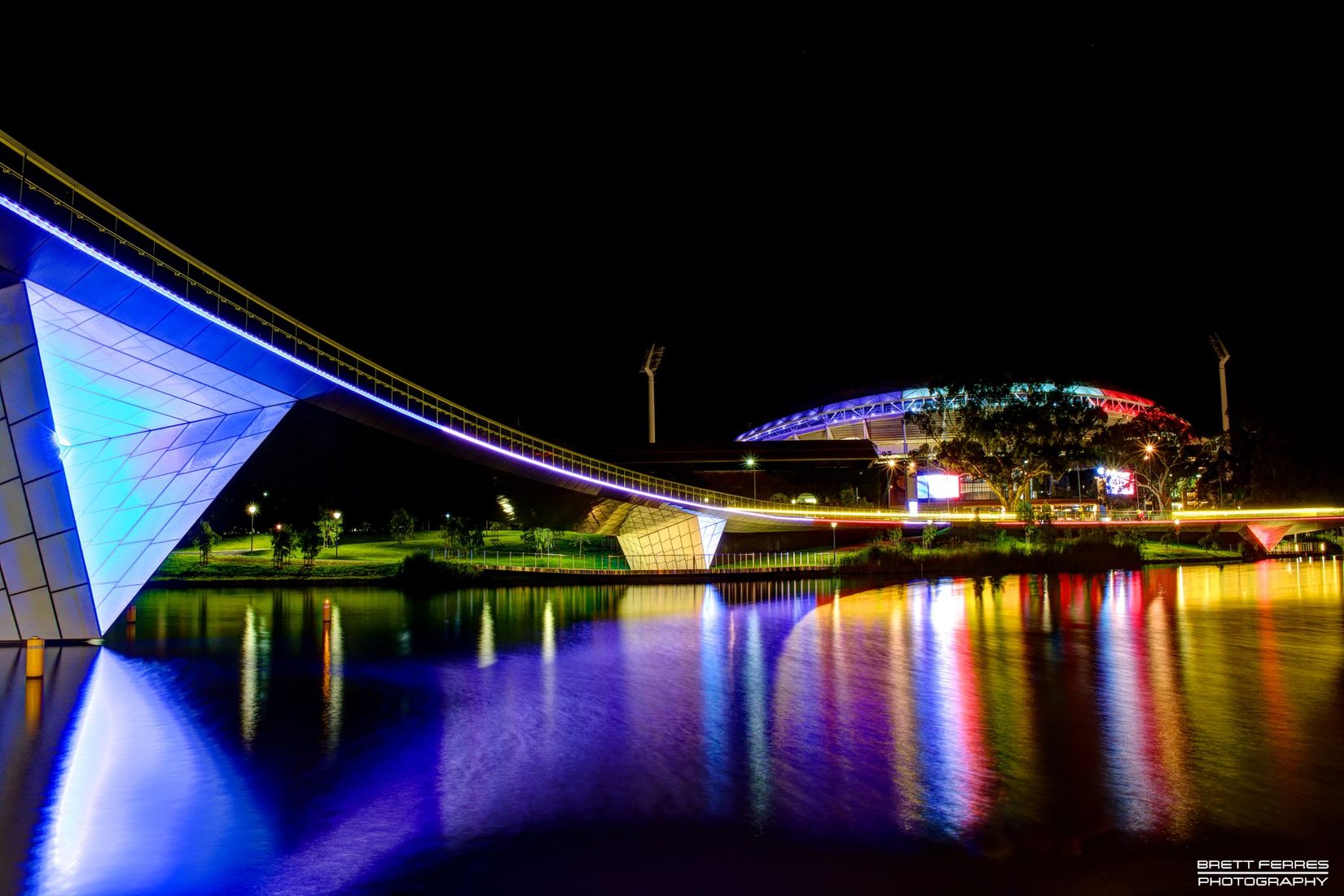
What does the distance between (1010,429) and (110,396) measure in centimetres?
5058

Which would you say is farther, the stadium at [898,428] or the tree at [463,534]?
the stadium at [898,428]

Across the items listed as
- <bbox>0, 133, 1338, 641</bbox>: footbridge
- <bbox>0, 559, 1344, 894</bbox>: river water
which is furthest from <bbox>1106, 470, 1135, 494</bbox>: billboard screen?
<bbox>0, 133, 1338, 641</bbox>: footbridge

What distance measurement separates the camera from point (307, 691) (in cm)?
1458

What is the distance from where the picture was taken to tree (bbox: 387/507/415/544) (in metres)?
63.5

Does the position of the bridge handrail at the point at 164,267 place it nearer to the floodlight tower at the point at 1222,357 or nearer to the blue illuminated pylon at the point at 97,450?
the blue illuminated pylon at the point at 97,450

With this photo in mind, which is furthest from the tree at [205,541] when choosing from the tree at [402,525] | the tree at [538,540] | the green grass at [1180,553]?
the green grass at [1180,553]

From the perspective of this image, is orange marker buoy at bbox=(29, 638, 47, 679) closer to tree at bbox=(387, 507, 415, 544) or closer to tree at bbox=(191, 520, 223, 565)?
tree at bbox=(191, 520, 223, 565)

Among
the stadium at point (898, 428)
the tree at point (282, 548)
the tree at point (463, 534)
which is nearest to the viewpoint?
the tree at point (282, 548)

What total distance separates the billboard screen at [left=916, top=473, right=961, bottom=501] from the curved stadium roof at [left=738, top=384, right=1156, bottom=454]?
25.7ft

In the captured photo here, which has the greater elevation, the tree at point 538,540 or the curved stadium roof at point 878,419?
the curved stadium roof at point 878,419

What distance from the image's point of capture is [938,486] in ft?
272

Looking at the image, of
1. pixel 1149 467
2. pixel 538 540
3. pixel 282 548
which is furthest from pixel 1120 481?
pixel 282 548

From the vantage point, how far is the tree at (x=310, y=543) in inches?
2019

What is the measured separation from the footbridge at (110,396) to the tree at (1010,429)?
41.6 m
